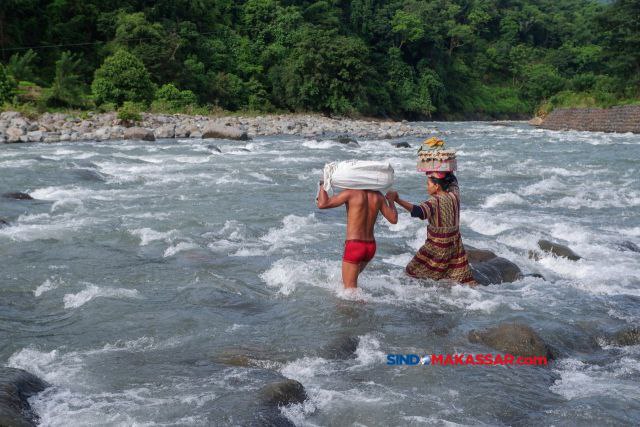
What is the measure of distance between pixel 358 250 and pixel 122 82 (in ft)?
101

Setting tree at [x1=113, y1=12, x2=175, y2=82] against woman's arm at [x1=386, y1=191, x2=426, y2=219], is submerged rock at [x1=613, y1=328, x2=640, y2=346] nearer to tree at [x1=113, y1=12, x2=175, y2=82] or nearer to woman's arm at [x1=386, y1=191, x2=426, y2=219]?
woman's arm at [x1=386, y1=191, x2=426, y2=219]

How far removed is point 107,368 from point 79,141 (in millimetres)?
19238

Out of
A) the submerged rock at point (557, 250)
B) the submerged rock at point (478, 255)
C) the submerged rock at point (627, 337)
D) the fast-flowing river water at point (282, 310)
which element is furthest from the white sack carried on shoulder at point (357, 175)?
the submerged rock at point (557, 250)

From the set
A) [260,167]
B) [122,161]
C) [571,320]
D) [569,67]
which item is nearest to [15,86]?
[122,161]

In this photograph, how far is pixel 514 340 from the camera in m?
5.16

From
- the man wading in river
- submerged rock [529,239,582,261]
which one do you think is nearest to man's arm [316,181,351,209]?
the man wading in river

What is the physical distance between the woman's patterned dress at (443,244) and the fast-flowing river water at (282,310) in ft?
0.61

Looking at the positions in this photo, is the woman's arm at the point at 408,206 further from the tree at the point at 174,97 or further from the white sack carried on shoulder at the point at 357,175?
the tree at the point at 174,97

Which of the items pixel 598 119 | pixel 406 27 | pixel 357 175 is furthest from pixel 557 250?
pixel 406 27

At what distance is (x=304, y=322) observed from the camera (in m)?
5.73

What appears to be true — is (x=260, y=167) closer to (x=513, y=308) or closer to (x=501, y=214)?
(x=501, y=214)

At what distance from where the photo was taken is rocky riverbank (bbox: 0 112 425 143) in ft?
74.3

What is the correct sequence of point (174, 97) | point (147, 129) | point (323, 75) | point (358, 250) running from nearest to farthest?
1. point (358, 250)
2. point (147, 129)
3. point (174, 97)
4. point (323, 75)

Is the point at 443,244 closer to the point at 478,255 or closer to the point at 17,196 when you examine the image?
the point at 478,255
